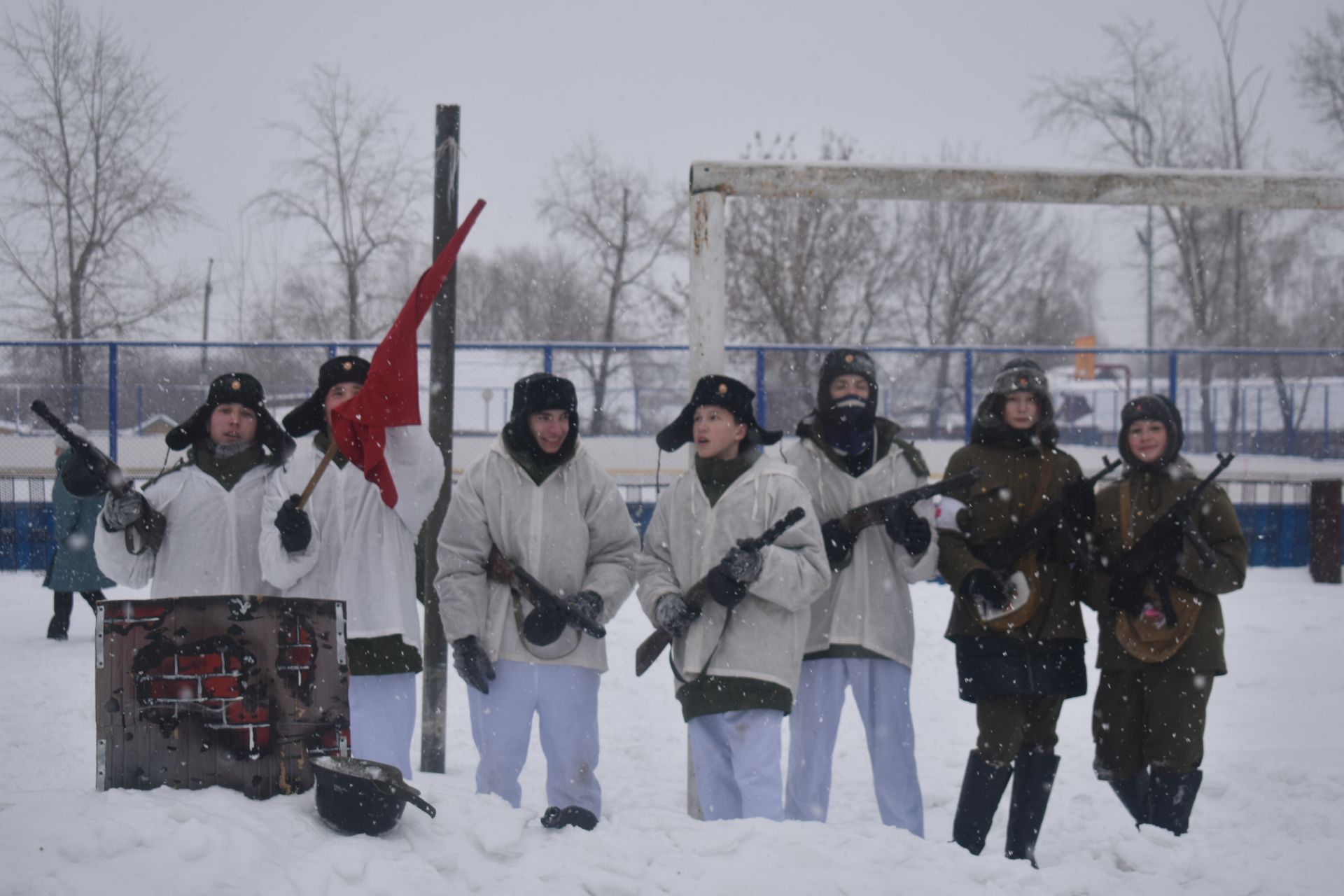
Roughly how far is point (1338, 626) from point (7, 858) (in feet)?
28.3

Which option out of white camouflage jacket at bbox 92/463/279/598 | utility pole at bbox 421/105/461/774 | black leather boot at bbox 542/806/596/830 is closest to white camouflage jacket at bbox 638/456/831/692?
black leather boot at bbox 542/806/596/830

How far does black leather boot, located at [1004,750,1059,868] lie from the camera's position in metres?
4.00

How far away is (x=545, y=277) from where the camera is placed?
2305 centimetres

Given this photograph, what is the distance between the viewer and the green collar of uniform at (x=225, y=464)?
419 cm

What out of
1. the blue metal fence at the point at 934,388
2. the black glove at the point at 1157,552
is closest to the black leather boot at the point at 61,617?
the blue metal fence at the point at 934,388

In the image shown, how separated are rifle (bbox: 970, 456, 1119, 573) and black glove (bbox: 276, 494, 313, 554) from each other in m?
2.30

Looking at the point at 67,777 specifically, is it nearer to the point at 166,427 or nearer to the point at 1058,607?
the point at 1058,607

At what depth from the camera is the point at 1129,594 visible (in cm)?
402

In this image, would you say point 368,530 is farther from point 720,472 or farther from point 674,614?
point 720,472

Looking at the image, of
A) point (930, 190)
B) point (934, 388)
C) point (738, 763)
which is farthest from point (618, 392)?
point (738, 763)

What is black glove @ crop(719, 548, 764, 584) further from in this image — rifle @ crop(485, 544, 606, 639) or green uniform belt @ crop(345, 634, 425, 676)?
green uniform belt @ crop(345, 634, 425, 676)

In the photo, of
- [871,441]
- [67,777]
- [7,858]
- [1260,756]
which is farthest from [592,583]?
[1260,756]

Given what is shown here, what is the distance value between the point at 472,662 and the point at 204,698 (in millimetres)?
1045

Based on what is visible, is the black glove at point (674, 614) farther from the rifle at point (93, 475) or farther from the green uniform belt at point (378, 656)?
the rifle at point (93, 475)
